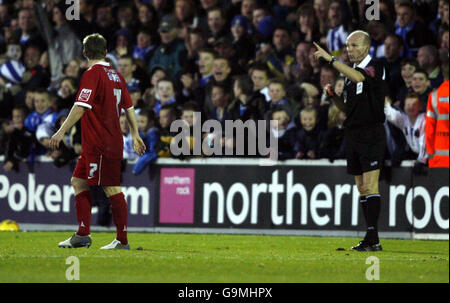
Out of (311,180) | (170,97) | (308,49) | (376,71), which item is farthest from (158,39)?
(376,71)

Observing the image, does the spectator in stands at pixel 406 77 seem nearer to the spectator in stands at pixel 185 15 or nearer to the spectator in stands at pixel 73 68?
the spectator in stands at pixel 185 15

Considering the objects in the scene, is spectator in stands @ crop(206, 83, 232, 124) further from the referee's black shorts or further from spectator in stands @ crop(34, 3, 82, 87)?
the referee's black shorts

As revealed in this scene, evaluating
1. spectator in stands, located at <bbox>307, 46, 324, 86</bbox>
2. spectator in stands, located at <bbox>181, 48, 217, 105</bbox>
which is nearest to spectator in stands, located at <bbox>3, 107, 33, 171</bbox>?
spectator in stands, located at <bbox>181, 48, 217, 105</bbox>

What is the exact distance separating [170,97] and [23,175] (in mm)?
2586

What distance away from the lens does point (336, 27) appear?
595 inches

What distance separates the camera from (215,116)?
1479 cm

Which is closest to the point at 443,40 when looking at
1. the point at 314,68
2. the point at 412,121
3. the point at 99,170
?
the point at 412,121

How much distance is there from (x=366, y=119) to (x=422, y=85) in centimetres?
340

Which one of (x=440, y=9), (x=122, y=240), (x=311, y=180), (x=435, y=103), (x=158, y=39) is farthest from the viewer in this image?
(x=158, y=39)

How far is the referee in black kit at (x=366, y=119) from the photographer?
1021 cm

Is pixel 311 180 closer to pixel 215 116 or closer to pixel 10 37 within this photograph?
pixel 215 116

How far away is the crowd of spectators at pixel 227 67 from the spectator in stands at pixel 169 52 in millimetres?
23

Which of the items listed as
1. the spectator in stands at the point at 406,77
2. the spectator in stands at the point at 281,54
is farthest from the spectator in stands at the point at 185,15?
the spectator in stands at the point at 406,77

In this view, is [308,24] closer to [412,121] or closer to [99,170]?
[412,121]
